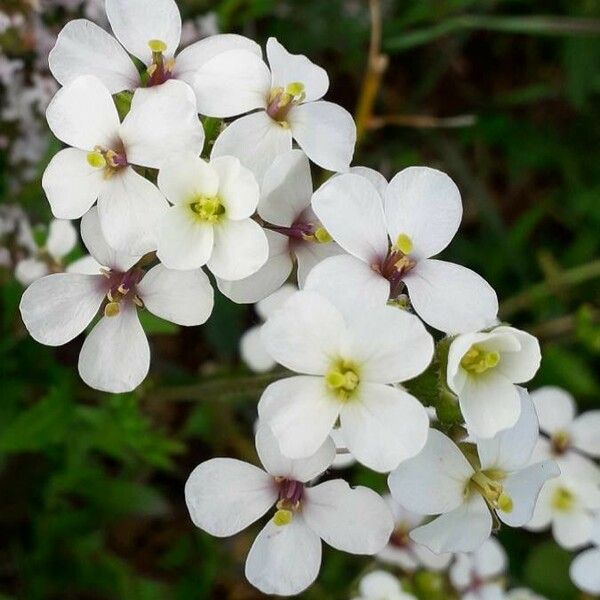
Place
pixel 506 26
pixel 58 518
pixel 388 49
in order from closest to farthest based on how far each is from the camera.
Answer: pixel 58 518 < pixel 506 26 < pixel 388 49

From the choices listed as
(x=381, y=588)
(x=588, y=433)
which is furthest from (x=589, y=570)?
(x=381, y=588)

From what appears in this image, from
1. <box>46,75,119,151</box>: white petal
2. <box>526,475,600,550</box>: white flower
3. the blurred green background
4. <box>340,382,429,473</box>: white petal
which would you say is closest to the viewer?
<box>340,382,429,473</box>: white petal

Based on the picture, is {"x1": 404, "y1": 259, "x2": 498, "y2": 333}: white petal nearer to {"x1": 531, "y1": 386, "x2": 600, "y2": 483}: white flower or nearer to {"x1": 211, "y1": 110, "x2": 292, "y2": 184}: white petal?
{"x1": 211, "y1": 110, "x2": 292, "y2": 184}: white petal

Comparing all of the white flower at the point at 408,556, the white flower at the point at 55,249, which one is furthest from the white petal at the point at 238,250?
the white flower at the point at 408,556

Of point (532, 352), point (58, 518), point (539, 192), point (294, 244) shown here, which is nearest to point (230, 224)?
point (294, 244)

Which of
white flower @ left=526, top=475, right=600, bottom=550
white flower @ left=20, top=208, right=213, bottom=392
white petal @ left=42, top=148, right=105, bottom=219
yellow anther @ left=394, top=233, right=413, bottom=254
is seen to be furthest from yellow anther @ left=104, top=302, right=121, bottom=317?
white flower @ left=526, top=475, right=600, bottom=550

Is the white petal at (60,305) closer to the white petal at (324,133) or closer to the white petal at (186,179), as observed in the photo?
the white petal at (186,179)

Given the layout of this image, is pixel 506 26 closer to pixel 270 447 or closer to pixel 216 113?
pixel 216 113
